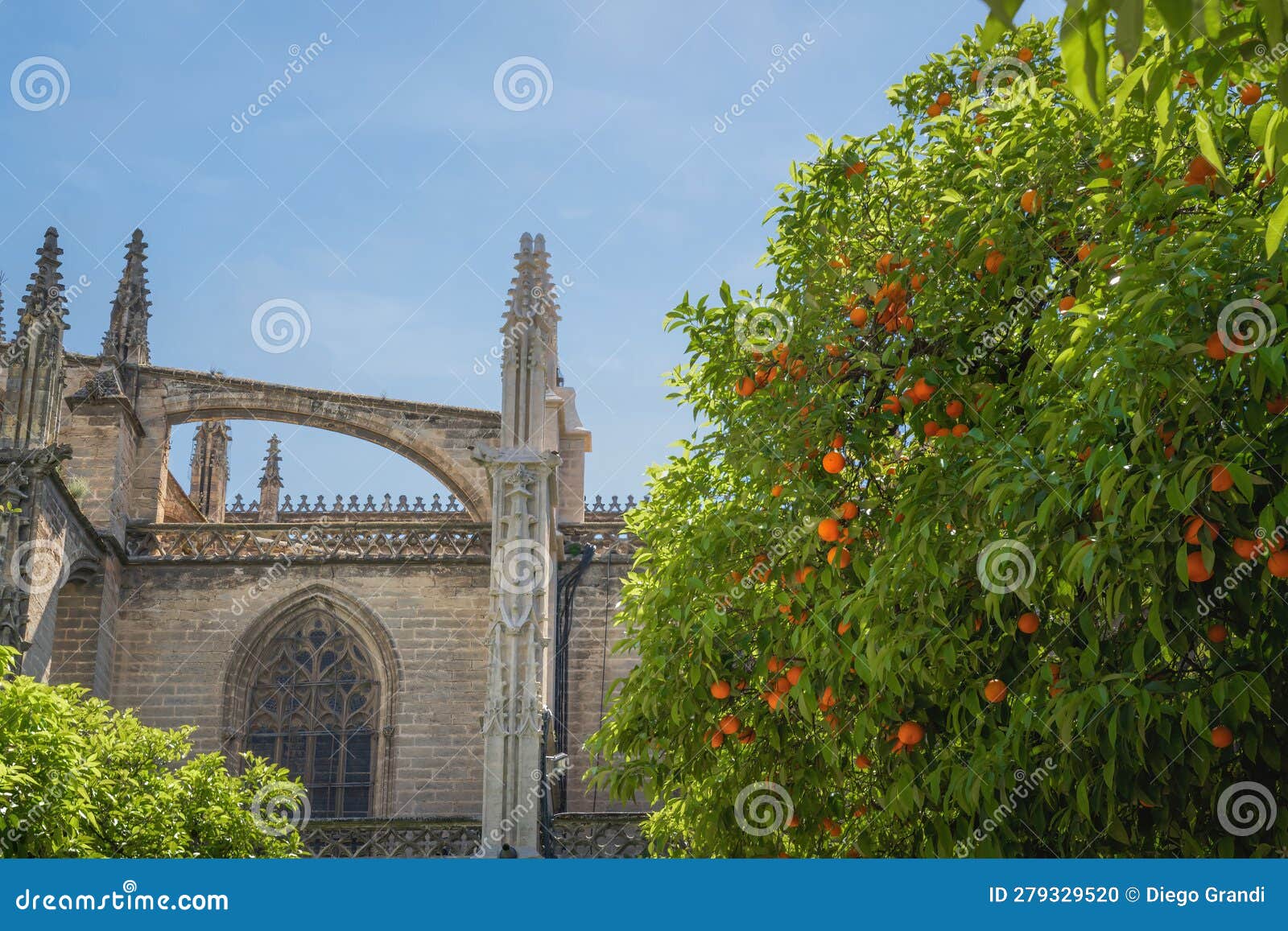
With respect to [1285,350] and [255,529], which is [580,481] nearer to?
[255,529]

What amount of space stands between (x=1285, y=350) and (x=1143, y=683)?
1464 mm

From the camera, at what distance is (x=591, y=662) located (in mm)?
21500

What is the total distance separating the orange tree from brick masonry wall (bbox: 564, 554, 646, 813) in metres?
11.7

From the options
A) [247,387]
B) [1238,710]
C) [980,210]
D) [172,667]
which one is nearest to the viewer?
[1238,710]

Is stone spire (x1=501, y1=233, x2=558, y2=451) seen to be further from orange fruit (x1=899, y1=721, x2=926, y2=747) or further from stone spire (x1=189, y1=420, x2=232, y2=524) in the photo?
stone spire (x1=189, y1=420, x2=232, y2=524)

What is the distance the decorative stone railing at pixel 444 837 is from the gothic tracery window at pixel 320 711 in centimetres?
150

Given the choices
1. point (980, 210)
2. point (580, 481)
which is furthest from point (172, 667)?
point (980, 210)

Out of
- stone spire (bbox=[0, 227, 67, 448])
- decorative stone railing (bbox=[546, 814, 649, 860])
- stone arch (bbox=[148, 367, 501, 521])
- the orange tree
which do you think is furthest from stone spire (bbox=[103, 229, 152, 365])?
the orange tree

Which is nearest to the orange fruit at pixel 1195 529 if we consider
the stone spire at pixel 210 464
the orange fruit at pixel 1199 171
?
the orange fruit at pixel 1199 171

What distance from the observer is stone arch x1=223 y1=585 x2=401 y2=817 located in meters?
20.9

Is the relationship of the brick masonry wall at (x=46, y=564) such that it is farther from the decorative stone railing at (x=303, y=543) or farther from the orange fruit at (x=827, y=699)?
the orange fruit at (x=827, y=699)

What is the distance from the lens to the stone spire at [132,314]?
22984mm

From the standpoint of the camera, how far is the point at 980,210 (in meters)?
7.27

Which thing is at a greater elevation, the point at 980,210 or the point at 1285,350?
the point at 980,210
